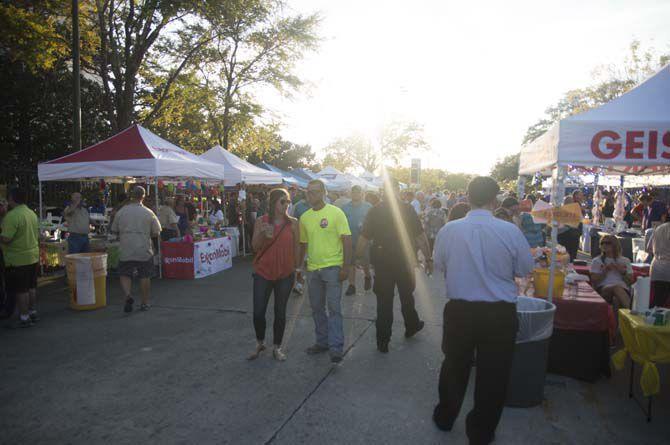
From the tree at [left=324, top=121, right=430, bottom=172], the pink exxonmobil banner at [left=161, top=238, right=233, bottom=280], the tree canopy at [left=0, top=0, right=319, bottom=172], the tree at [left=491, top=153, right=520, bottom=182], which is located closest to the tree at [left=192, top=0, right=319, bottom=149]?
the tree canopy at [left=0, top=0, right=319, bottom=172]

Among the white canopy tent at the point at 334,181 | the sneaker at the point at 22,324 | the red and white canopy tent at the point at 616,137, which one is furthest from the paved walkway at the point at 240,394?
the white canopy tent at the point at 334,181

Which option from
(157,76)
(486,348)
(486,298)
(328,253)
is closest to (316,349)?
(328,253)

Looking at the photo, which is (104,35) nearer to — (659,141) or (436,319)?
(436,319)

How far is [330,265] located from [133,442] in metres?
2.36

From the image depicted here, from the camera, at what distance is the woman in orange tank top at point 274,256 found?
471 centimetres

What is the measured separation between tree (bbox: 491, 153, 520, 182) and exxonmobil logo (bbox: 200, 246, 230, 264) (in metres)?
69.5

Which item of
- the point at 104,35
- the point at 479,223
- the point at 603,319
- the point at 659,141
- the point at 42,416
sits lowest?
the point at 42,416

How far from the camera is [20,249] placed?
6062 mm

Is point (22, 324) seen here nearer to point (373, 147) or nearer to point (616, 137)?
point (616, 137)

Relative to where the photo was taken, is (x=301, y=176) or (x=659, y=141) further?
(x=301, y=176)

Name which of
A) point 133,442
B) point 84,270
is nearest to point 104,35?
point 84,270

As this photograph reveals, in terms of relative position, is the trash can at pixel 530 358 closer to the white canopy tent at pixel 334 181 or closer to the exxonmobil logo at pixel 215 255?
the exxonmobil logo at pixel 215 255

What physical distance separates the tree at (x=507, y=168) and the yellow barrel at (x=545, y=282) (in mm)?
73552

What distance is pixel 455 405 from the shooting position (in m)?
3.41
